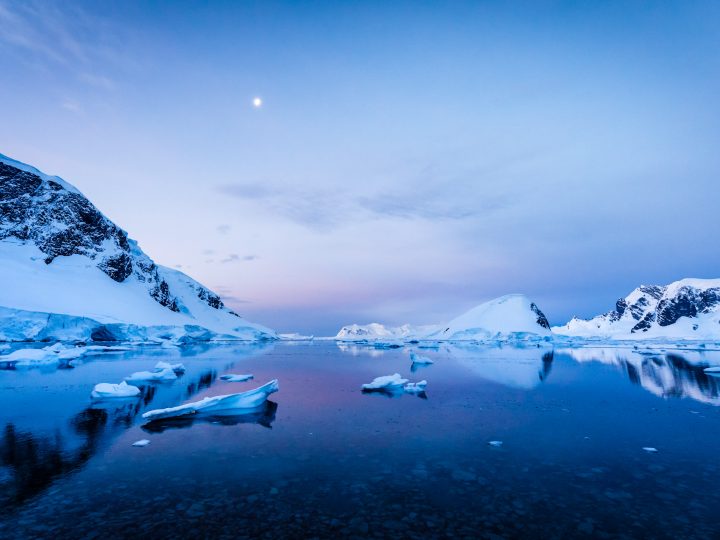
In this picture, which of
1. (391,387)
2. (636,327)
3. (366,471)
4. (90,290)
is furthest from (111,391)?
(636,327)

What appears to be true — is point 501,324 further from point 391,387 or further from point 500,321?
point 391,387

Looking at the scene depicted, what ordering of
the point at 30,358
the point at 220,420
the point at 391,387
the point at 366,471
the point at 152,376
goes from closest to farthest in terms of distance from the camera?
1. the point at 366,471
2. the point at 220,420
3. the point at 391,387
4. the point at 152,376
5. the point at 30,358

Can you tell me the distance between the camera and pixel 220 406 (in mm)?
13195

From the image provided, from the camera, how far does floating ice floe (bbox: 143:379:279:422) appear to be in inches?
476

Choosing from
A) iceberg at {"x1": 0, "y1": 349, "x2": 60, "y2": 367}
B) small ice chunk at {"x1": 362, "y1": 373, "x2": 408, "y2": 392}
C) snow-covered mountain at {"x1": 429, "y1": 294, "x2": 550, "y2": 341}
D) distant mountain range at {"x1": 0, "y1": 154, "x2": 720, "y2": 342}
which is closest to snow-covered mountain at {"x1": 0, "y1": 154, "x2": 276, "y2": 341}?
distant mountain range at {"x1": 0, "y1": 154, "x2": 720, "y2": 342}

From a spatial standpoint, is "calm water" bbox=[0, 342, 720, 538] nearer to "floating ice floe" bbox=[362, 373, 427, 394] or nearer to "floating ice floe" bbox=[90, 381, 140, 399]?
"floating ice floe" bbox=[90, 381, 140, 399]

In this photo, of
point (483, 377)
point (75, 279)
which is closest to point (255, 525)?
point (483, 377)

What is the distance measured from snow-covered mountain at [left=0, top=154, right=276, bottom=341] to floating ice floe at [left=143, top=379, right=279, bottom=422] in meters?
51.5

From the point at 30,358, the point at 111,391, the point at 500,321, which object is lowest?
the point at 111,391

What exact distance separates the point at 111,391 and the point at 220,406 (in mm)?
5806

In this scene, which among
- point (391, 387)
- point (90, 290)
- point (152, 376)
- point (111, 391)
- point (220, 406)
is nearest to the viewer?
point (220, 406)

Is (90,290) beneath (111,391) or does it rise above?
above

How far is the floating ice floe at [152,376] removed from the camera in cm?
1991

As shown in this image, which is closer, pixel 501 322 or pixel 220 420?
pixel 220 420
